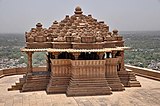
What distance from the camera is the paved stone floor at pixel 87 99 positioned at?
1068cm

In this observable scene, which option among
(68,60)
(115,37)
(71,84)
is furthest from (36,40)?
(115,37)

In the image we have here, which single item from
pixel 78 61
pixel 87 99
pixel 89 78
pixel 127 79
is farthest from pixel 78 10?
pixel 87 99

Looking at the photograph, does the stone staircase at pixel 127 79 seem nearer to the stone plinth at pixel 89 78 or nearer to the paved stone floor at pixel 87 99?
the paved stone floor at pixel 87 99

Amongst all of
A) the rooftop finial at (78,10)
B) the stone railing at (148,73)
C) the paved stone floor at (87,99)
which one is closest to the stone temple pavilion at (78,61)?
the rooftop finial at (78,10)

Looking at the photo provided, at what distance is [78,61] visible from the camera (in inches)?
479

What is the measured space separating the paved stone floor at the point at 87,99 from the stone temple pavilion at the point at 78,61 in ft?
1.44

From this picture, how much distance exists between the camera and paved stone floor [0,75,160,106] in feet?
35.0

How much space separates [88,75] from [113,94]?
4.23 feet

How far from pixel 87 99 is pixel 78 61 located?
168cm

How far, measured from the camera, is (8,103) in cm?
1088

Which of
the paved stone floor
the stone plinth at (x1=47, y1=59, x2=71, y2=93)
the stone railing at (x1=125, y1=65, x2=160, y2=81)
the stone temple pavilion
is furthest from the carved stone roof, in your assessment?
the stone railing at (x1=125, y1=65, x2=160, y2=81)

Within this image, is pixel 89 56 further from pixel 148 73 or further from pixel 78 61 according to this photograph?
pixel 148 73

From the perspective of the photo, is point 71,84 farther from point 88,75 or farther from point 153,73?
point 153,73

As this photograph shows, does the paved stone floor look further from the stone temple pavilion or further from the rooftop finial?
the rooftop finial
